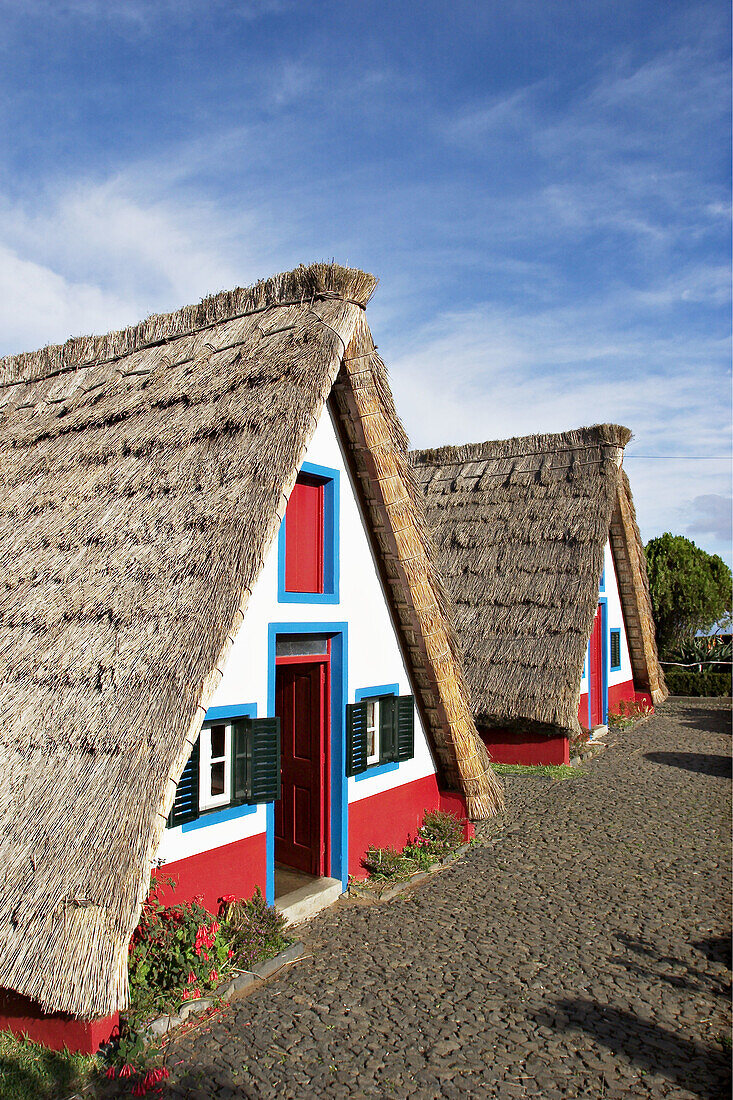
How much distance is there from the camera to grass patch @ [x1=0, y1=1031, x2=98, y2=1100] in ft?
13.5

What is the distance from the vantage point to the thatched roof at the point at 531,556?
42.2ft

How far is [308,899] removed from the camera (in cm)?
668

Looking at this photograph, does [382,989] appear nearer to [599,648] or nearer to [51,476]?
[51,476]

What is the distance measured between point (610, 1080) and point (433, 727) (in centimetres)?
416

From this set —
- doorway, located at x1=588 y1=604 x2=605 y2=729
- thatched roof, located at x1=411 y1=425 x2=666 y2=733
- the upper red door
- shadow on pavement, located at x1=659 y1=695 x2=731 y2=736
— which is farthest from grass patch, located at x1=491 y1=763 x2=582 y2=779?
the upper red door

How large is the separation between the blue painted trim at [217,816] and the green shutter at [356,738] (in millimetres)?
1296

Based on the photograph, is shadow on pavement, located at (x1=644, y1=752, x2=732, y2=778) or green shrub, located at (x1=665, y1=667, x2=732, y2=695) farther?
green shrub, located at (x1=665, y1=667, x2=732, y2=695)

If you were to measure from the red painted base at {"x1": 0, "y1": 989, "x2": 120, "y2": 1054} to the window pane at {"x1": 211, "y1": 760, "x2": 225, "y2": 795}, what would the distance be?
174 centimetres

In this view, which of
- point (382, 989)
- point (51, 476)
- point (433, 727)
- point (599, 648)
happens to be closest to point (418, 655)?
point (433, 727)

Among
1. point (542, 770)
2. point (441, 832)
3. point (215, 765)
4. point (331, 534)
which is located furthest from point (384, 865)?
point (542, 770)

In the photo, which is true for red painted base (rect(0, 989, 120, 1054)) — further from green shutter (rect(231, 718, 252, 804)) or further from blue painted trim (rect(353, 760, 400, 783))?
blue painted trim (rect(353, 760, 400, 783))

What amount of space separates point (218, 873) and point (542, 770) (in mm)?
8033

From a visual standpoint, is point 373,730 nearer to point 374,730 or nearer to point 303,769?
point 374,730

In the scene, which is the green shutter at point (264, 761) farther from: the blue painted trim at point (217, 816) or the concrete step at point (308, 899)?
the concrete step at point (308, 899)
